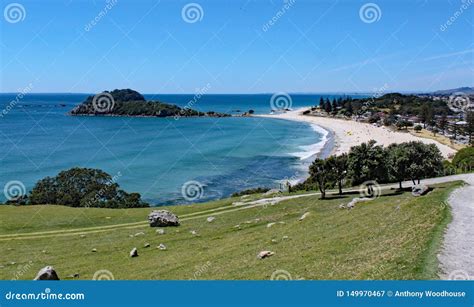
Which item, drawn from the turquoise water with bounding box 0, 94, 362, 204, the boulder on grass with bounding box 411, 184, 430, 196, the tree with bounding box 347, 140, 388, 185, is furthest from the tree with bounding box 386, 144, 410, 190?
the turquoise water with bounding box 0, 94, 362, 204

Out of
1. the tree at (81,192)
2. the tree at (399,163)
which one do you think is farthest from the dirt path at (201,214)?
the tree at (81,192)

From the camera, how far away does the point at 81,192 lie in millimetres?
69000

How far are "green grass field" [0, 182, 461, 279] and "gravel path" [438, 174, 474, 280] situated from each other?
502 mm

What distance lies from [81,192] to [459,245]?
2323 inches

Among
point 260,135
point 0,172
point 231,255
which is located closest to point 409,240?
point 231,255

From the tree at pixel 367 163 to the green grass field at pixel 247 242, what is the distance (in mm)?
3955

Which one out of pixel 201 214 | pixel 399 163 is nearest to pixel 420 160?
pixel 399 163

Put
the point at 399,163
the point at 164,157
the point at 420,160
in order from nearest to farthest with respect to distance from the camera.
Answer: the point at 399,163 < the point at 420,160 < the point at 164,157

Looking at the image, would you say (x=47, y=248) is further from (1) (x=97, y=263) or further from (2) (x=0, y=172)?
(2) (x=0, y=172)

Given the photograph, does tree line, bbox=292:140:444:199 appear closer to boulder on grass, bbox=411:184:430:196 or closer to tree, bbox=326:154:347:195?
tree, bbox=326:154:347:195

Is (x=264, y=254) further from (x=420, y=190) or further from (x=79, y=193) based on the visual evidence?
(x=79, y=193)

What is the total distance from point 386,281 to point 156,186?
77121 mm

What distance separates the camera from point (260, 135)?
186m

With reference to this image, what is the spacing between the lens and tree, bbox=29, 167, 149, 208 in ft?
217
